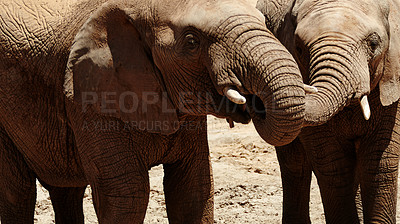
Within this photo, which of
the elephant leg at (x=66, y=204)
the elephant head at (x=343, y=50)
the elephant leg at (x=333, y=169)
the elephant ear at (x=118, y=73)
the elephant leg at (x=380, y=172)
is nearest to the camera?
the elephant ear at (x=118, y=73)

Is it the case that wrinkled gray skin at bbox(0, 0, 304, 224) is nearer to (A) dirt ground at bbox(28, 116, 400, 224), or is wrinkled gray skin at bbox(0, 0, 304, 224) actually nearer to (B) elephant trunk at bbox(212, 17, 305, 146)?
(B) elephant trunk at bbox(212, 17, 305, 146)

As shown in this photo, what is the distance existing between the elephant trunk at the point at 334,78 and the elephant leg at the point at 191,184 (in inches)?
31.8

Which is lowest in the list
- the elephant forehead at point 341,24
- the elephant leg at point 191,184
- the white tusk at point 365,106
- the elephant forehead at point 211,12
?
the elephant leg at point 191,184

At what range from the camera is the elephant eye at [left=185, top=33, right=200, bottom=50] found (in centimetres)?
530

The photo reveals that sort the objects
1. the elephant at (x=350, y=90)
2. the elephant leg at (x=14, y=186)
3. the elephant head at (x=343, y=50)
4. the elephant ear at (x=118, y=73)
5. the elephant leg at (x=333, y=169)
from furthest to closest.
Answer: the elephant leg at (x=333, y=169) → the elephant leg at (x=14, y=186) → the elephant at (x=350, y=90) → the elephant head at (x=343, y=50) → the elephant ear at (x=118, y=73)

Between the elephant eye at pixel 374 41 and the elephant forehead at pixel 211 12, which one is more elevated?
the elephant eye at pixel 374 41

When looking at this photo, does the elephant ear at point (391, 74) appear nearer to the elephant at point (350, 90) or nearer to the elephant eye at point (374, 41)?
the elephant at point (350, 90)

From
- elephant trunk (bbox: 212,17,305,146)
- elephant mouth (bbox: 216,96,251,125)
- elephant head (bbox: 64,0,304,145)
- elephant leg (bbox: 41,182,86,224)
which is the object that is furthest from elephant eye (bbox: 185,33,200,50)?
elephant leg (bbox: 41,182,86,224)

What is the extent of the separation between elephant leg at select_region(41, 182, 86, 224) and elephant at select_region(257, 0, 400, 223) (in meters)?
1.74

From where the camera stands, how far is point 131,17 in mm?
5613

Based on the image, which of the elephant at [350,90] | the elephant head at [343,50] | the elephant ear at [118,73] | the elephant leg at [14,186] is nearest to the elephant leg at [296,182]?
the elephant at [350,90]

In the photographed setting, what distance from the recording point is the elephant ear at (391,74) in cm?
657

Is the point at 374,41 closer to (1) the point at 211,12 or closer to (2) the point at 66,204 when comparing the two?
(1) the point at 211,12

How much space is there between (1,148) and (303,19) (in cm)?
223
